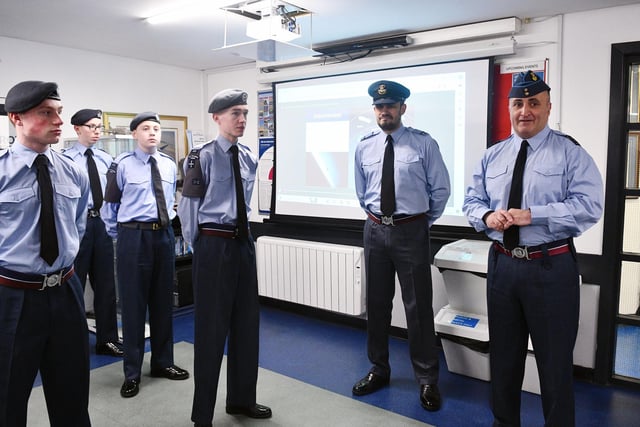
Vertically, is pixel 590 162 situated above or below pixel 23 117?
below

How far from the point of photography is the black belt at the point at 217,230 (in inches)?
105

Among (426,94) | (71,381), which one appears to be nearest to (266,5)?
(426,94)

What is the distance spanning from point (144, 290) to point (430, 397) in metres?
1.95

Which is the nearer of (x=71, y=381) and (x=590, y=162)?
(x=71, y=381)

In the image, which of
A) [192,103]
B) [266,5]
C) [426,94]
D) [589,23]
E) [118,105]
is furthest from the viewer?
[192,103]

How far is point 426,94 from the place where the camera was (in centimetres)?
394

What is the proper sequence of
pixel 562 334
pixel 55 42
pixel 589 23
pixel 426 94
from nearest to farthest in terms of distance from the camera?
pixel 562 334, pixel 589 23, pixel 426 94, pixel 55 42

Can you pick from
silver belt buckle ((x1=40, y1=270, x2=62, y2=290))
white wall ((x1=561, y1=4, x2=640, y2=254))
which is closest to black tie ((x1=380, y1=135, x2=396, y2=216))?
white wall ((x1=561, y1=4, x2=640, y2=254))

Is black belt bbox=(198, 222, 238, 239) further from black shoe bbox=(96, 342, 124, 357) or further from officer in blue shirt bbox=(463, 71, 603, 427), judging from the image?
black shoe bbox=(96, 342, 124, 357)

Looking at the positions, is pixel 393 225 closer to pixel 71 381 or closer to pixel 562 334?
pixel 562 334

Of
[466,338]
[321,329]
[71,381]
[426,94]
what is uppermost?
[426,94]

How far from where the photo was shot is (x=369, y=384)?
325cm

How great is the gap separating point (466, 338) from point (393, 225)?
962 millimetres

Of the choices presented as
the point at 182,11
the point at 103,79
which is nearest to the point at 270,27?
the point at 182,11
